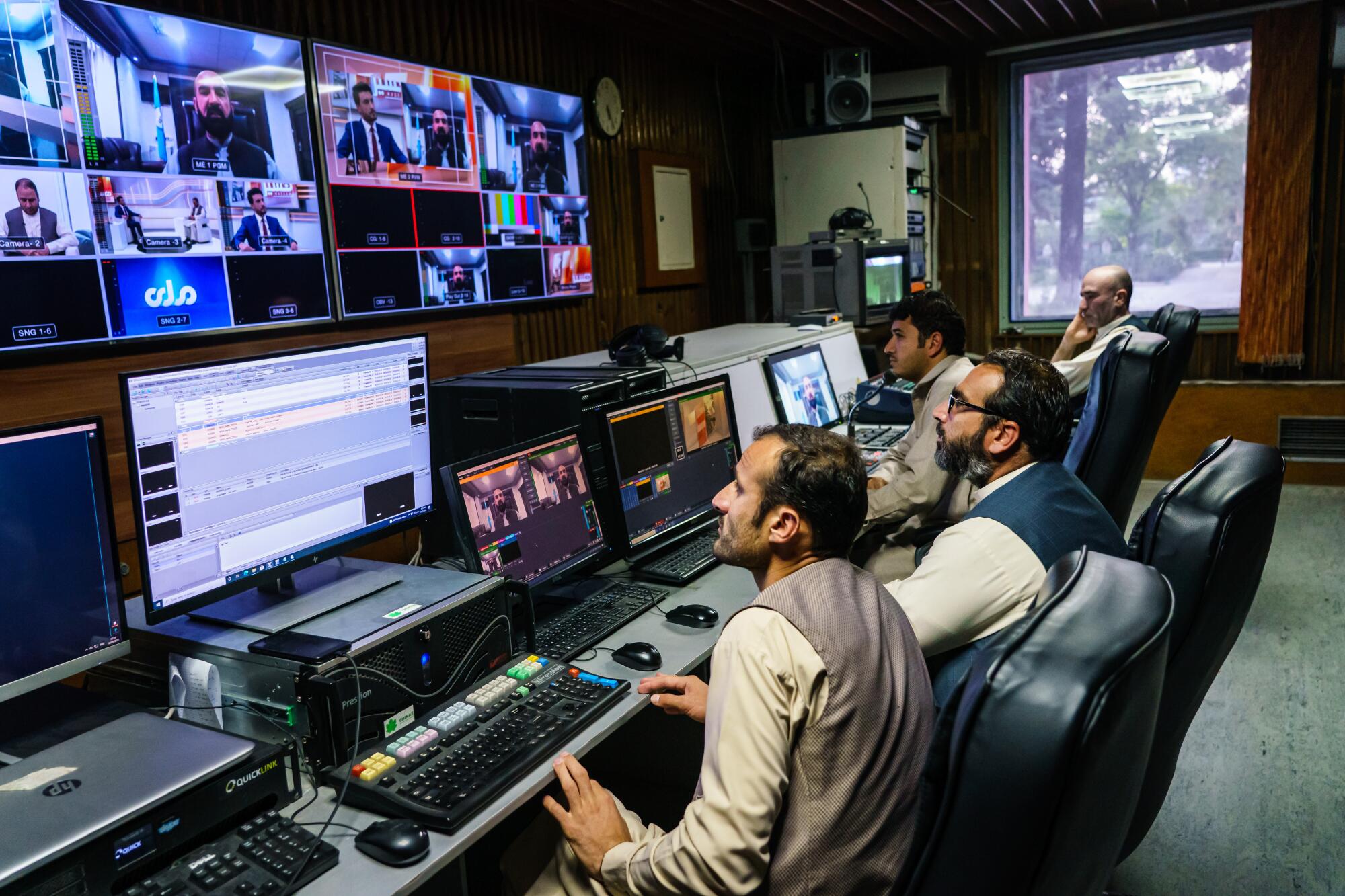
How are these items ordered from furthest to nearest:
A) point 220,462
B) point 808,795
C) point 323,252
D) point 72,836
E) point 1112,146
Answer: point 1112,146 → point 323,252 → point 220,462 → point 808,795 → point 72,836

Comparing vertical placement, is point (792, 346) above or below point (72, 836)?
above

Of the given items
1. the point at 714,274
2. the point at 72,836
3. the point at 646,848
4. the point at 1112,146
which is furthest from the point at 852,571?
the point at 1112,146

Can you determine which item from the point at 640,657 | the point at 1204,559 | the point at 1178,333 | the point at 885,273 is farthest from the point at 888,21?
the point at 1204,559

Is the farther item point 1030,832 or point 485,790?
point 485,790

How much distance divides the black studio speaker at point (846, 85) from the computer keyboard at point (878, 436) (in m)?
2.66

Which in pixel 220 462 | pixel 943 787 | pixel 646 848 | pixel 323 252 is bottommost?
pixel 646 848

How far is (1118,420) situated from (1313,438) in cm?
407

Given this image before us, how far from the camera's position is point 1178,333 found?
3398mm

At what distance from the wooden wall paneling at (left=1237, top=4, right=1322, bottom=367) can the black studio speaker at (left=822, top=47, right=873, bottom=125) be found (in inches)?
86.9

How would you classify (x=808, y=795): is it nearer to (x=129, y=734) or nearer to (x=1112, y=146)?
(x=129, y=734)

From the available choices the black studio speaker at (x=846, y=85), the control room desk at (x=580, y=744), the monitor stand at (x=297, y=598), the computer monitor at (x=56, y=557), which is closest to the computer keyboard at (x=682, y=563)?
the control room desk at (x=580, y=744)

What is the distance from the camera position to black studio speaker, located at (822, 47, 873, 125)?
5871mm

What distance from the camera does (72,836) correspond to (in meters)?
1.10

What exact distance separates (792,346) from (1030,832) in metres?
3.08
